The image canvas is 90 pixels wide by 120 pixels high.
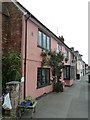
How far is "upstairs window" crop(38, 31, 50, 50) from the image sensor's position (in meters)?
17.0

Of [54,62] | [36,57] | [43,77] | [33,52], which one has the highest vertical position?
[33,52]

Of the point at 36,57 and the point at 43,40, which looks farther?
the point at 43,40

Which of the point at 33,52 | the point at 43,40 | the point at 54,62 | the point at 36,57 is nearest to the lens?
the point at 33,52

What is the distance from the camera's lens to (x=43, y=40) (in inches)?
713

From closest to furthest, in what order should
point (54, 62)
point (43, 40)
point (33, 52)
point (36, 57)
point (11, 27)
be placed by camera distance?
point (11, 27), point (33, 52), point (36, 57), point (43, 40), point (54, 62)

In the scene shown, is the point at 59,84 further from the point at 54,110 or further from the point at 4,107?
the point at 4,107

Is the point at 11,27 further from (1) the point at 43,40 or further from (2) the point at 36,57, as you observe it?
(1) the point at 43,40

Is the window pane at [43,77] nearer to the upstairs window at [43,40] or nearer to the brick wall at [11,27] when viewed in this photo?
the upstairs window at [43,40]

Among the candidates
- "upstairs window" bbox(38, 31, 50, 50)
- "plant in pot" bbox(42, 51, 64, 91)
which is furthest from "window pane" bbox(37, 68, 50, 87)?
"upstairs window" bbox(38, 31, 50, 50)

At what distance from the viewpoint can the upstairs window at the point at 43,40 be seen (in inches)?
671

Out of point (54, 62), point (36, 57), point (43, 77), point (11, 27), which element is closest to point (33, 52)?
point (36, 57)

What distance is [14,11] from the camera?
538 inches

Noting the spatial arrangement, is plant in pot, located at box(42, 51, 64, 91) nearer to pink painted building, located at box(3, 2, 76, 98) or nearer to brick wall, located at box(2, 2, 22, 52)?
pink painted building, located at box(3, 2, 76, 98)

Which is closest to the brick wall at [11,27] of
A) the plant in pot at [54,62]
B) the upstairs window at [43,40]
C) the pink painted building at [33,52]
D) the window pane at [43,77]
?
the pink painted building at [33,52]
